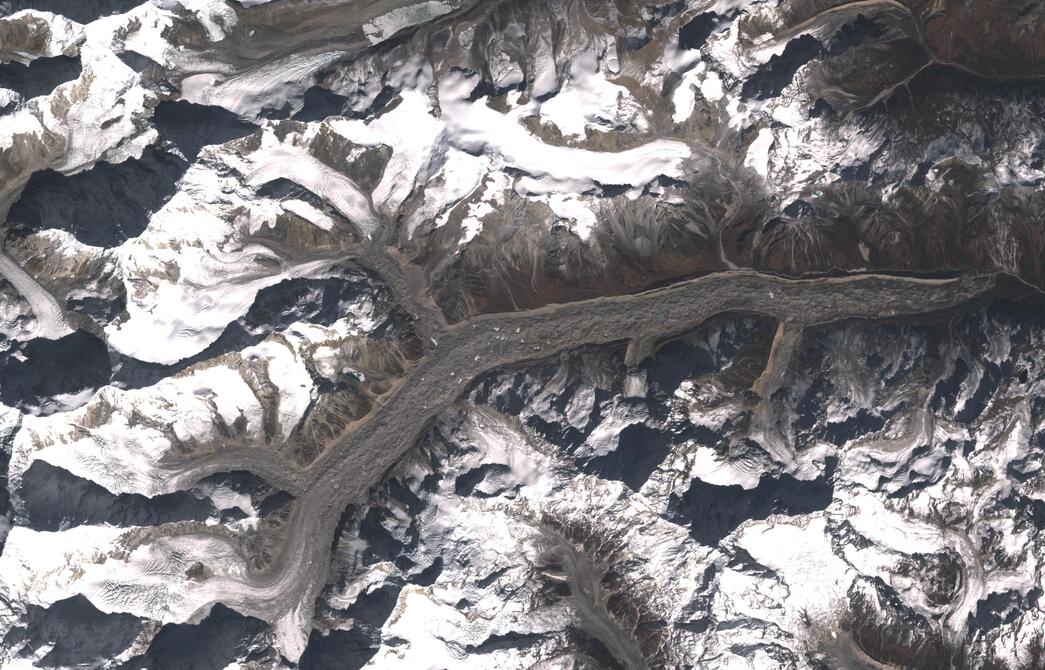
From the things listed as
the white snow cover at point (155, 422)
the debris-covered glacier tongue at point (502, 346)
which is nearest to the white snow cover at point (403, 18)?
the debris-covered glacier tongue at point (502, 346)

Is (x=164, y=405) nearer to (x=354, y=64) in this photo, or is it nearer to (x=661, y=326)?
(x=354, y=64)

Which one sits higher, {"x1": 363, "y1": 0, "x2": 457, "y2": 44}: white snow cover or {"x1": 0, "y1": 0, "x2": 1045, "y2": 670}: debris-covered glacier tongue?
{"x1": 363, "y1": 0, "x2": 457, "y2": 44}: white snow cover

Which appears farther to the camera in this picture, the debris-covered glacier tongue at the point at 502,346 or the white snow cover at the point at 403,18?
the white snow cover at the point at 403,18

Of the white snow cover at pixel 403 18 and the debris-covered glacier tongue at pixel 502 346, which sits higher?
the white snow cover at pixel 403 18

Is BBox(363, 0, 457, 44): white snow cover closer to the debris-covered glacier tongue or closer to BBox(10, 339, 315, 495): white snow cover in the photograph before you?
the debris-covered glacier tongue

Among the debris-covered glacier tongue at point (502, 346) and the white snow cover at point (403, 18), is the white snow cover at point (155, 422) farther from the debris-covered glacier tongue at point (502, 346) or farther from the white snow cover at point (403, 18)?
the white snow cover at point (403, 18)

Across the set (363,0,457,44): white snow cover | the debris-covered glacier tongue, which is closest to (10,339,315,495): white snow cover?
the debris-covered glacier tongue

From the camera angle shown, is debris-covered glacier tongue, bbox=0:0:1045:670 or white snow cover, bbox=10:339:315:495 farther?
white snow cover, bbox=10:339:315:495

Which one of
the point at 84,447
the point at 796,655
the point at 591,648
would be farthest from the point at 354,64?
the point at 796,655

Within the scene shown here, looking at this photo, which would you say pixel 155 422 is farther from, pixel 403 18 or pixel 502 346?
pixel 403 18
